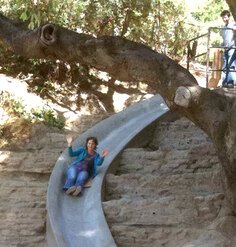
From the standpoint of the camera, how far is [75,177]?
732 centimetres

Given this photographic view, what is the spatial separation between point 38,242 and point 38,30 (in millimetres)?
2979

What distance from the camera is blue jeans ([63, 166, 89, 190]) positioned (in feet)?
23.7

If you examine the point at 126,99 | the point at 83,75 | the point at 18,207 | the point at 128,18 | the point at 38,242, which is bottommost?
the point at 38,242

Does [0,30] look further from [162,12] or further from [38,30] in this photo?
[162,12]

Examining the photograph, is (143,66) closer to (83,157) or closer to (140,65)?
(140,65)

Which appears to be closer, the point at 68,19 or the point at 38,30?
the point at 38,30

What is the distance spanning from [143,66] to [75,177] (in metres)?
2.75

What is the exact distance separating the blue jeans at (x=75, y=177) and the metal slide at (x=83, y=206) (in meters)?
0.12

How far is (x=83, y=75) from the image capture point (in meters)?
12.2

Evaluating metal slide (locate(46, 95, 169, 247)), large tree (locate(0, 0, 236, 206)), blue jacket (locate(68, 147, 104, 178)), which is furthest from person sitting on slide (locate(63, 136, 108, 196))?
large tree (locate(0, 0, 236, 206))

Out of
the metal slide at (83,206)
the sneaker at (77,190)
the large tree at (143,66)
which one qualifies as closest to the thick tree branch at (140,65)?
the large tree at (143,66)

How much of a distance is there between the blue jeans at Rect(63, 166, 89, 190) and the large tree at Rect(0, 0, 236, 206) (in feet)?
7.94

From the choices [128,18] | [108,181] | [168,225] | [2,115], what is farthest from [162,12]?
[168,225]

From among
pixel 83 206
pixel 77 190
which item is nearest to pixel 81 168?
pixel 77 190
